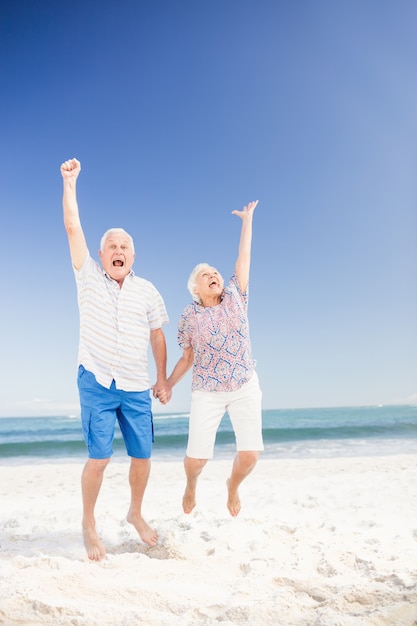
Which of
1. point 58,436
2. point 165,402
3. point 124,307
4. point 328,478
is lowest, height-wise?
point 58,436

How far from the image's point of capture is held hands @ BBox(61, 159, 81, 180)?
369 centimetres

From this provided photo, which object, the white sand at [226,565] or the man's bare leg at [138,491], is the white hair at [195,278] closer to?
the man's bare leg at [138,491]

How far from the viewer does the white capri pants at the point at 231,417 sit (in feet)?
13.0

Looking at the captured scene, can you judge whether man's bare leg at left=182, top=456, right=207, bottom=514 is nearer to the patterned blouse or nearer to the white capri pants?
the white capri pants

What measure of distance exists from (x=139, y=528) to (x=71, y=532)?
82cm

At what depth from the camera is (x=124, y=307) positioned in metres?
3.59

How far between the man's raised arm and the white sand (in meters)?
1.92

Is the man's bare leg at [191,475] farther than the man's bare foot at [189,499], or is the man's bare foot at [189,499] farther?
the man's bare foot at [189,499]

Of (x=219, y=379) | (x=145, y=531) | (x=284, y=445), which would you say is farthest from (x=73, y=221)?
(x=284, y=445)

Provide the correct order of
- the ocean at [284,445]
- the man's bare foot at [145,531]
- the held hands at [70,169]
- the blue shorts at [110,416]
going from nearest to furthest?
the blue shorts at [110,416] < the man's bare foot at [145,531] < the held hands at [70,169] < the ocean at [284,445]

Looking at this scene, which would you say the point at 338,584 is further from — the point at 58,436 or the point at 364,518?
the point at 58,436

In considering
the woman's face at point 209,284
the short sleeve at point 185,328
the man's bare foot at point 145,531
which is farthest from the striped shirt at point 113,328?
the man's bare foot at point 145,531

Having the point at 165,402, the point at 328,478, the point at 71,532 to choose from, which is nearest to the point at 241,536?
the point at 165,402

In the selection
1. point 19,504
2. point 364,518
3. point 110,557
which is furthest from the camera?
point 19,504
